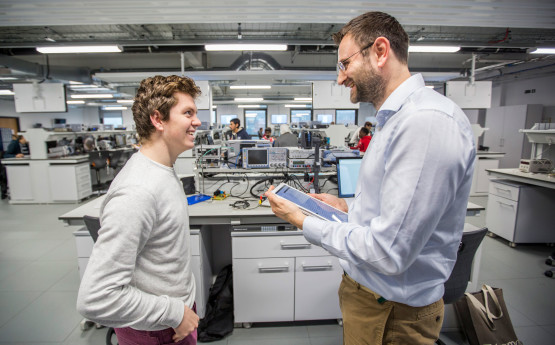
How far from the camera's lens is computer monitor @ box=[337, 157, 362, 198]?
2338mm

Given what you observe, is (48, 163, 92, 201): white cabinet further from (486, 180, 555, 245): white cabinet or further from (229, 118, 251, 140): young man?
(486, 180, 555, 245): white cabinet

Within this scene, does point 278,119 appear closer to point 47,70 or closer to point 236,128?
point 236,128

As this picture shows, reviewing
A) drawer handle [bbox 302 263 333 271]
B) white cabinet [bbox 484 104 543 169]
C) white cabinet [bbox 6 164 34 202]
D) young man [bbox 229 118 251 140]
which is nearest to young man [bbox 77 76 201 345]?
drawer handle [bbox 302 263 333 271]

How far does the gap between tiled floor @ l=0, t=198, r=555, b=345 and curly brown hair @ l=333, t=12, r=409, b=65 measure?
2010 mm

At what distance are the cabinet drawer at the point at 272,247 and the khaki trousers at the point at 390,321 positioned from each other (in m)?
1.05

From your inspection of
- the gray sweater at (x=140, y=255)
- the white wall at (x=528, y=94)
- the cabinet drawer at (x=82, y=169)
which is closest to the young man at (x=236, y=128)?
the cabinet drawer at (x=82, y=169)

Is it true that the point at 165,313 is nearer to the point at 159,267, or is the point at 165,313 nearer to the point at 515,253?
the point at 159,267

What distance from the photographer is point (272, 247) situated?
78.3 inches

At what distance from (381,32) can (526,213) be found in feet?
12.7

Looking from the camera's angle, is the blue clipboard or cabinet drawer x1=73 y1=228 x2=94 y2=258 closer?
cabinet drawer x1=73 y1=228 x2=94 y2=258

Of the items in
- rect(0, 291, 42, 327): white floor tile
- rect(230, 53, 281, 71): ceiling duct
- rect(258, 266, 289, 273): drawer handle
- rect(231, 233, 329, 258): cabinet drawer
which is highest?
rect(230, 53, 281, 71): ceiling duct

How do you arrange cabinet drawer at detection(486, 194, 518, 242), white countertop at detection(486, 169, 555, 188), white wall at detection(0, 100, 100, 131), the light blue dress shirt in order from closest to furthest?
the light blue dress shirt < white countertop at detection(486, 169, 555, 188) < cabinet drawer at detection(486, 194, 518, 242) < white wall at detection(0, 100, 100, 131)

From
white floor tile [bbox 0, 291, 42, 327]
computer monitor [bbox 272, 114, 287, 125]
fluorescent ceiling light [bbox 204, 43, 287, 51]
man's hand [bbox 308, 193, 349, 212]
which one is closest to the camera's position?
man's hand [bbox 308, 193, 349, 212]

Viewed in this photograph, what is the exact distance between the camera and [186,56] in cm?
695
